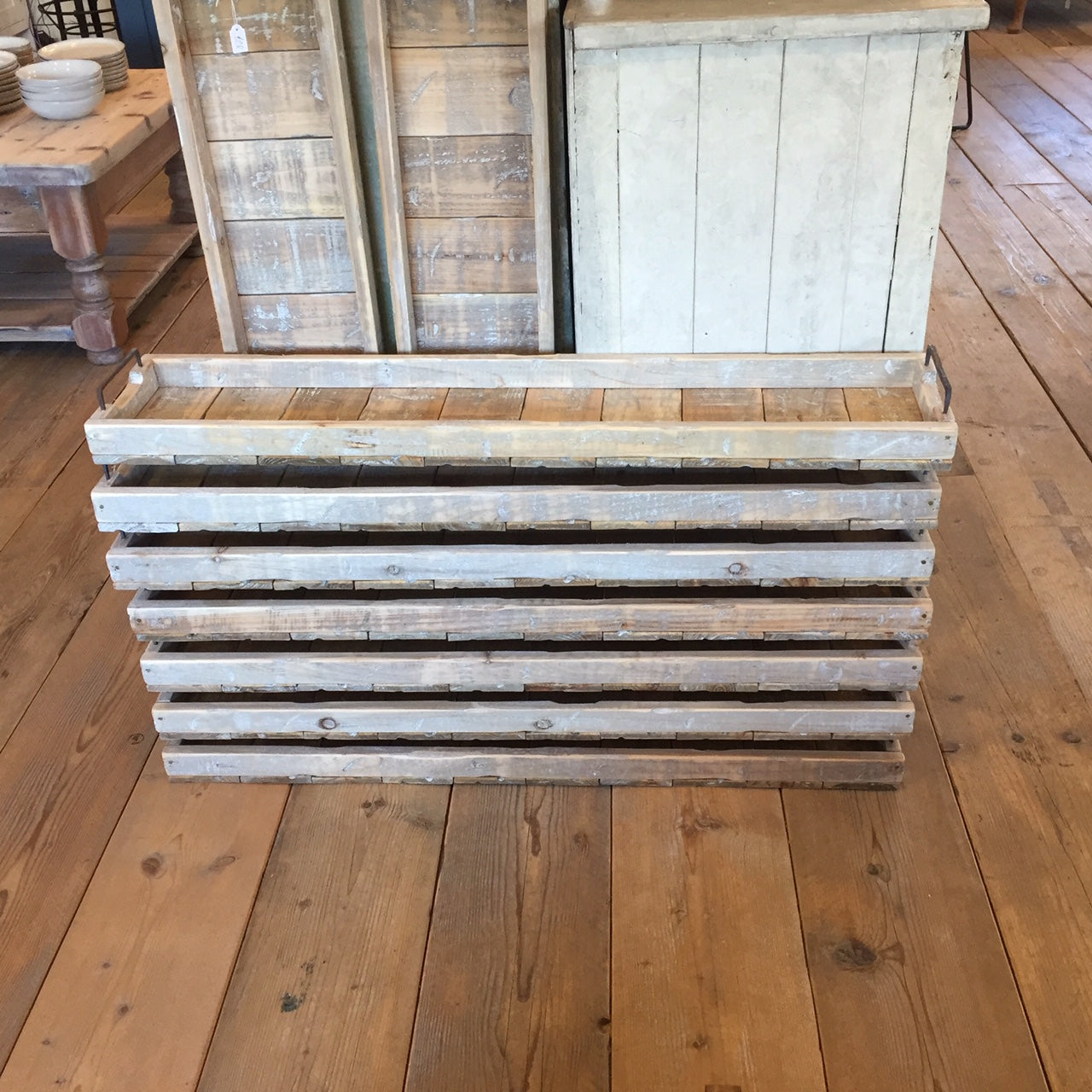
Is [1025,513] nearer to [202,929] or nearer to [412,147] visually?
[412,147]

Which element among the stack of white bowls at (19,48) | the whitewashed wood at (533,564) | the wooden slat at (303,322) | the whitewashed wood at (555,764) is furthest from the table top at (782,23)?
the stack of white bowls at (19,48)

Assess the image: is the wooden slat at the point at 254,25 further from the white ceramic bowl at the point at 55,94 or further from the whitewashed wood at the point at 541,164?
the white ceramic bowl at the point at 55,94

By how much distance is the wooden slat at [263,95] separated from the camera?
1.58 m

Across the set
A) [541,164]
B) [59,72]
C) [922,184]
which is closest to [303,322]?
[541,164]

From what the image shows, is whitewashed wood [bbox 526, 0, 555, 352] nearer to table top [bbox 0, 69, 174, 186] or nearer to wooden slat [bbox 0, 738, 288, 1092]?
wooden slat [bbox 0, 738, 288, 1092]

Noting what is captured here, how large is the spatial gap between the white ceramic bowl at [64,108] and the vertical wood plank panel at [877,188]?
2.38 meters

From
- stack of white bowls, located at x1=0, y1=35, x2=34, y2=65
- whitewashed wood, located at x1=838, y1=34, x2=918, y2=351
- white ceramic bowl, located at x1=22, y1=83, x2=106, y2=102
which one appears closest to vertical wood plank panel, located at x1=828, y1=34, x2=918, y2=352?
whitewashed wood, located at x1=838, y1=34, x2=918, y2=351

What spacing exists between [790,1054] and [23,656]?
1.46m

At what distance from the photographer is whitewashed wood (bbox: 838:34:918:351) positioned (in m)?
1.46

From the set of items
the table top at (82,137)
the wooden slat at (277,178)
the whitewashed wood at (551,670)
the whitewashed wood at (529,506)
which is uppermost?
the wooden slat at (277,178)

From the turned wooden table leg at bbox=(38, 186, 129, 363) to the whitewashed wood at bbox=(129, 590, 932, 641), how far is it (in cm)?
162

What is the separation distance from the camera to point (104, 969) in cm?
153

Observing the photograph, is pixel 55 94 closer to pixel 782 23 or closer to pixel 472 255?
pixel 472 255

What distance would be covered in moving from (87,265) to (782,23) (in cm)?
214
